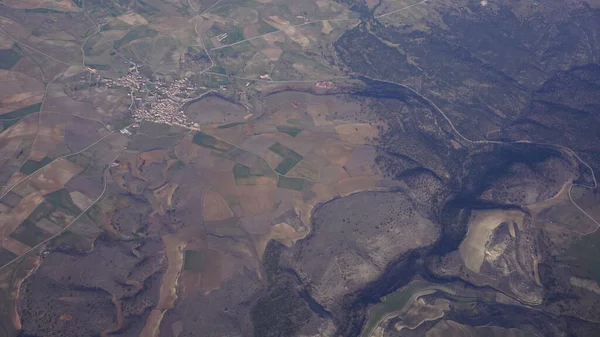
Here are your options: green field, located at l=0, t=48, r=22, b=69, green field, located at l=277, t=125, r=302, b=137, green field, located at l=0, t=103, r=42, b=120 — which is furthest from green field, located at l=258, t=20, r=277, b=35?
green field, located at l=0, t=48, r=22, b=69

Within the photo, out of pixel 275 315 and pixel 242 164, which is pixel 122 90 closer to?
pixel 242 164

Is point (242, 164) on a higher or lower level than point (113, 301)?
higher

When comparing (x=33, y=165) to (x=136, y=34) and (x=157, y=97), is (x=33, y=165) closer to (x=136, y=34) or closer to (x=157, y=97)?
(x=157, y=97)

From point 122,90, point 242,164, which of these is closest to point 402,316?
point 242,164

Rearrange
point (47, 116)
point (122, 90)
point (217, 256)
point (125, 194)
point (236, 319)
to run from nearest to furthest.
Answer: point (236, 319), point (217, 256), point (125, 194), point (47, 116), point (122, 90)

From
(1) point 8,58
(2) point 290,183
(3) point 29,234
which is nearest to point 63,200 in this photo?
(3) point 29,234

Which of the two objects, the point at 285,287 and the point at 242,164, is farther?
the point at 242,164

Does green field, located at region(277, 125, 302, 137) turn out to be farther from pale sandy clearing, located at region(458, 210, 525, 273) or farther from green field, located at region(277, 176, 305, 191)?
pale sandy clearing, located at region(458, 210, 525, 273)

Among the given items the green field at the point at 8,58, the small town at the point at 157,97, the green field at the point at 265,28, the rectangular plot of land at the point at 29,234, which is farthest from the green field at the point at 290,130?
the green field at the point at 8,58

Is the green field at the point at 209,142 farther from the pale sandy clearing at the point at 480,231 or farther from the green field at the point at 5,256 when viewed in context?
the pale sandy clearing at the point at 480,231
